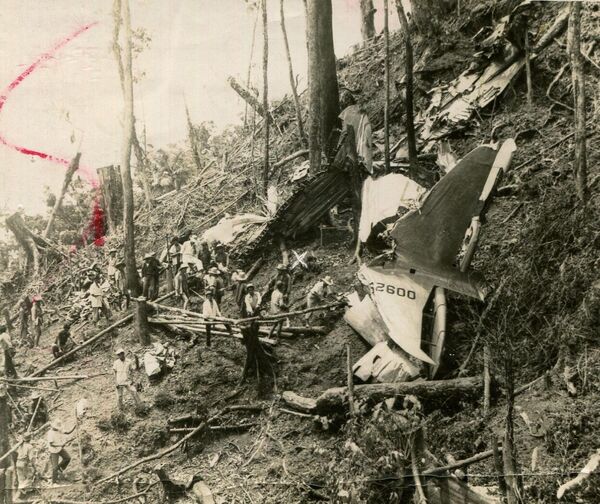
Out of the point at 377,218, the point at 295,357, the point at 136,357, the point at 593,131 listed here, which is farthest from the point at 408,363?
the point at 593,131

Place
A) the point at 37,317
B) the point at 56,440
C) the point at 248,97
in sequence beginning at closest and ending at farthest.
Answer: the point at 56,440
the point at 37,317
the point at 248,97

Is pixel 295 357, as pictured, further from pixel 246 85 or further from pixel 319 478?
pixel 246 85

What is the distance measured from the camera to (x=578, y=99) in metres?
5.71

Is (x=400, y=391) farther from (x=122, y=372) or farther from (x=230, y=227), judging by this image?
(x=230, y=227)

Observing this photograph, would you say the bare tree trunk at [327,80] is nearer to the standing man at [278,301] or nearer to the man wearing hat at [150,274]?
the standing man at [278,301]

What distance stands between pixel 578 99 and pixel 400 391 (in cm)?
387

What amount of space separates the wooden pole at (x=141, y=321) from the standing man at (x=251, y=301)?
1.57 m

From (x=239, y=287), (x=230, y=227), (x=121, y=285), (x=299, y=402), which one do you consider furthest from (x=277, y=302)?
(x=121, y=285)

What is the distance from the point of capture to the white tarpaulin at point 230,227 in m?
8.71

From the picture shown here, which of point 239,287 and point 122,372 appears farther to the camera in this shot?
point 239,287

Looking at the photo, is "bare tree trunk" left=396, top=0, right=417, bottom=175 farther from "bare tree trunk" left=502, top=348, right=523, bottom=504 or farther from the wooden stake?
"bare tree trunk" left=502, top=348, right=523, bottom=504

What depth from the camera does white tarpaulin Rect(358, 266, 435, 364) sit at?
5599 mm

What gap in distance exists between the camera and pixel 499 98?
27.4ft

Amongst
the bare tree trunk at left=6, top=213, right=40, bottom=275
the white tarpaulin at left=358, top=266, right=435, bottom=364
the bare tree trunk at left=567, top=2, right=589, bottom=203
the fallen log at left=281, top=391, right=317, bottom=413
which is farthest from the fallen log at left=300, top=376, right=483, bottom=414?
the bare tree trunk at left=6, top=213, right=40, bottom=275
